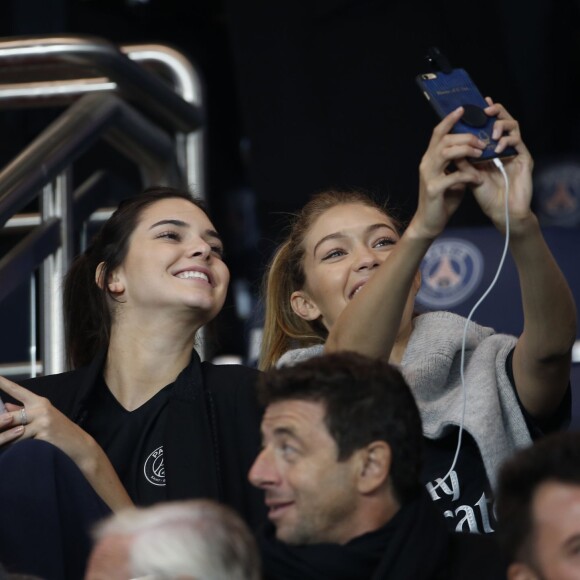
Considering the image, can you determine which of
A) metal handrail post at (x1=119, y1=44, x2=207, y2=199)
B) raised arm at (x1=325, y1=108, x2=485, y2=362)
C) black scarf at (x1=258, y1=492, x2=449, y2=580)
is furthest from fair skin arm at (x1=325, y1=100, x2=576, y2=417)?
metal handrail post at (x1=119, y1=44, x2=207, y2=199)

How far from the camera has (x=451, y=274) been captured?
3.47m

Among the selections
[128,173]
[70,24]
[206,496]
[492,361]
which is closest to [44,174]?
[206,496]

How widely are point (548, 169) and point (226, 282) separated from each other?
10.2 ft

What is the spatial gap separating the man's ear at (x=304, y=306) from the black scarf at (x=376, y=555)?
3.03 feet

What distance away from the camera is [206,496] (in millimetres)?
2352

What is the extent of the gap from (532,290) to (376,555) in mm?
577

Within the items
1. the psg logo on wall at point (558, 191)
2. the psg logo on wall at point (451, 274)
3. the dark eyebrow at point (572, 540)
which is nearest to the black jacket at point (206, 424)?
the dark eyebrow at point (572, 540)

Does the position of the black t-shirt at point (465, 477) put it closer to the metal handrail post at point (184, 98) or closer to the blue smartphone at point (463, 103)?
the blue smartphone at point (463, 103)

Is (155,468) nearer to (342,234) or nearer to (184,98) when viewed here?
(342,234)

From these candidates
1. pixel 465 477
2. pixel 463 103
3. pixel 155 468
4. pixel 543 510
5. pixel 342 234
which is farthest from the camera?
pixel 342 234

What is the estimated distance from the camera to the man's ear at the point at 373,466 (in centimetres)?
179

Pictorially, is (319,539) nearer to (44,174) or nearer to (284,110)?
(44,174)

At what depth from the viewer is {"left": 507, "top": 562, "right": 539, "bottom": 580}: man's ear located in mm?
1588

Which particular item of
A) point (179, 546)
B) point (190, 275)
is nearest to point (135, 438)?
point (190, 275)
